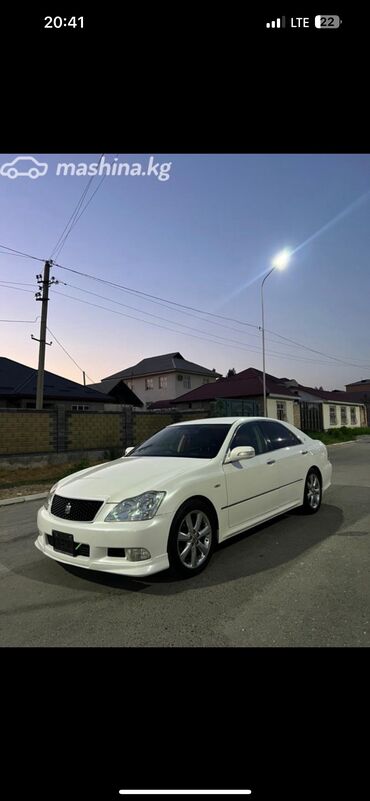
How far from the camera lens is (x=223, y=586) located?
3.35 meters

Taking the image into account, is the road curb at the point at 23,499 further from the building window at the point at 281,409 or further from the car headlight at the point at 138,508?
the building window at the point at 281,409

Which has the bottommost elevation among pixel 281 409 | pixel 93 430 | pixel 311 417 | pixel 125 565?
pixel 125 565

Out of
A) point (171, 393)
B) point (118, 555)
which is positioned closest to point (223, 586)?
point (118, 555)

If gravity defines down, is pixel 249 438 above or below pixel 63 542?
above

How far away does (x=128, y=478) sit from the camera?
12.2 feet

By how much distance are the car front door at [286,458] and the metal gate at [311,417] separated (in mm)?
24694

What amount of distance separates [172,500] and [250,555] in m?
1.28
